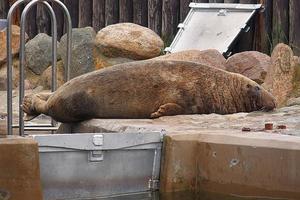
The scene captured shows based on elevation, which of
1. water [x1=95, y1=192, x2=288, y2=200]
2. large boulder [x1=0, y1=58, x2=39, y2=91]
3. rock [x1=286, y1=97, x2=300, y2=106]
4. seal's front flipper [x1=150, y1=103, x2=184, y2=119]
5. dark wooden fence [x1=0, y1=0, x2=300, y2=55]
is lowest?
water [x1=95, y1=192, x2=288, y2=200]

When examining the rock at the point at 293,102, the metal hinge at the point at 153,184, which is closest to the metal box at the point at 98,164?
the metal hinge at the point at 153,184

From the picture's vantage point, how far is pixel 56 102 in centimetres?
749

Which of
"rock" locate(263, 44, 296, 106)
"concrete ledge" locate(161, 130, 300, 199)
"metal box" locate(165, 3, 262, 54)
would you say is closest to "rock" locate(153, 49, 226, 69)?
"rock" locate(263, 44, 296, 106)

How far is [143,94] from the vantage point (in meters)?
7.41

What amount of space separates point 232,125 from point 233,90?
107cm

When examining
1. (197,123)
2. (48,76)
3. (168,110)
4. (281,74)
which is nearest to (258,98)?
(168,110)

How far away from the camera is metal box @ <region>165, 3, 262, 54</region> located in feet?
35.7

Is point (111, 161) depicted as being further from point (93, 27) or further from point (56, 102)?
point (93, 27)

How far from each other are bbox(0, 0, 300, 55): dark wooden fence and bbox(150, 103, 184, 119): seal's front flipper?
333 cm

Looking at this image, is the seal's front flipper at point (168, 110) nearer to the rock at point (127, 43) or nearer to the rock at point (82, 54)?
the rock at point (127, 43)

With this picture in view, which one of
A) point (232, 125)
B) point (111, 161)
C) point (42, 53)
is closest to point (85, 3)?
point (42, 53)

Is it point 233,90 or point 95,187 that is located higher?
point 233,90

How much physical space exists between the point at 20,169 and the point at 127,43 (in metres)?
6.11

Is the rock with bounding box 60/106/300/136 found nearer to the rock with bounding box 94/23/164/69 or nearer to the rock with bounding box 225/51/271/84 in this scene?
the rock with bounding box 225/51/271/84
